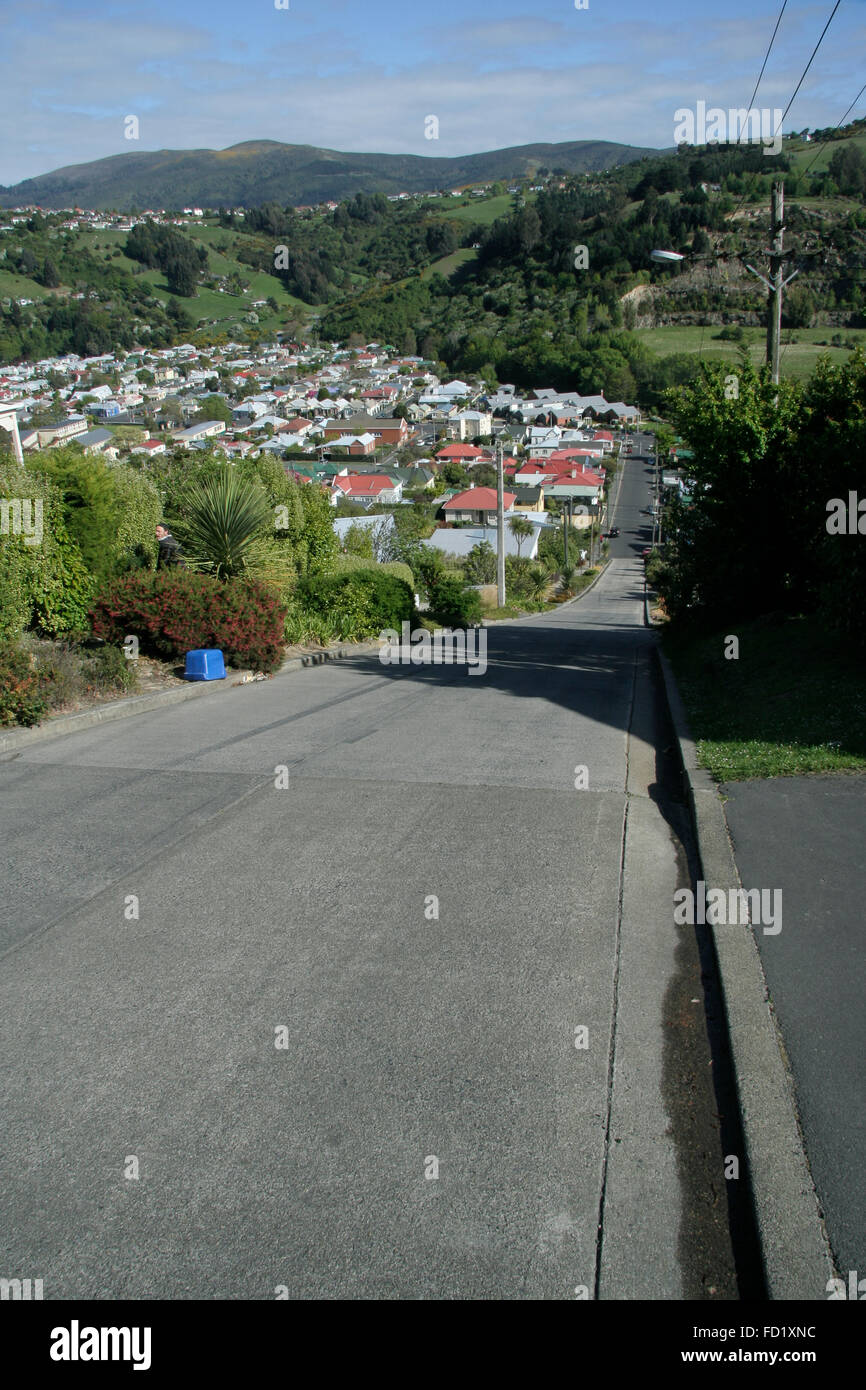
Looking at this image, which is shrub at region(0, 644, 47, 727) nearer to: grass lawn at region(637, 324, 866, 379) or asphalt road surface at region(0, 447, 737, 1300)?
asphalt road surface at region(0, 447, 737, 1300)

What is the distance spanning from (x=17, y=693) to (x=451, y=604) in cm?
2101

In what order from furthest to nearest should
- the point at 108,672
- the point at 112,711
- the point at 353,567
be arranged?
1. the point at 353,567
2. the point at 108,672
3. the point at 112,711

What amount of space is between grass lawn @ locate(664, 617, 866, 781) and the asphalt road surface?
811 millimetres

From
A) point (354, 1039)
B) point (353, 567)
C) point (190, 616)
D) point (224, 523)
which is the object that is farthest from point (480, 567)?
point (354, 1039)

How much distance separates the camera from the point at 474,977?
4.64m

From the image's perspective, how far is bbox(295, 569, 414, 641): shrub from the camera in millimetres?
19828

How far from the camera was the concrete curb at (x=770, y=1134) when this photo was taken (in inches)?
116

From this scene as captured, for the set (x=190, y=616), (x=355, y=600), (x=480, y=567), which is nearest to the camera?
(x=190, y=616)

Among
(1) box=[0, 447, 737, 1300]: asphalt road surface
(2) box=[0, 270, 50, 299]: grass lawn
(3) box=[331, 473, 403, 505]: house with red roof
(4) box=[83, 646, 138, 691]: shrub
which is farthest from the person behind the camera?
(2) box=[0, 270, 50, 299]: grass lawn

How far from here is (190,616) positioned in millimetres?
13297

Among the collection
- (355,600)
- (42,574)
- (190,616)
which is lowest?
(355,600)

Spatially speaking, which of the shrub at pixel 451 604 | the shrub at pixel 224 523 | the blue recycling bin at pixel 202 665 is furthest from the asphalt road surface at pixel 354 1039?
the shrub at pixel 451 604
